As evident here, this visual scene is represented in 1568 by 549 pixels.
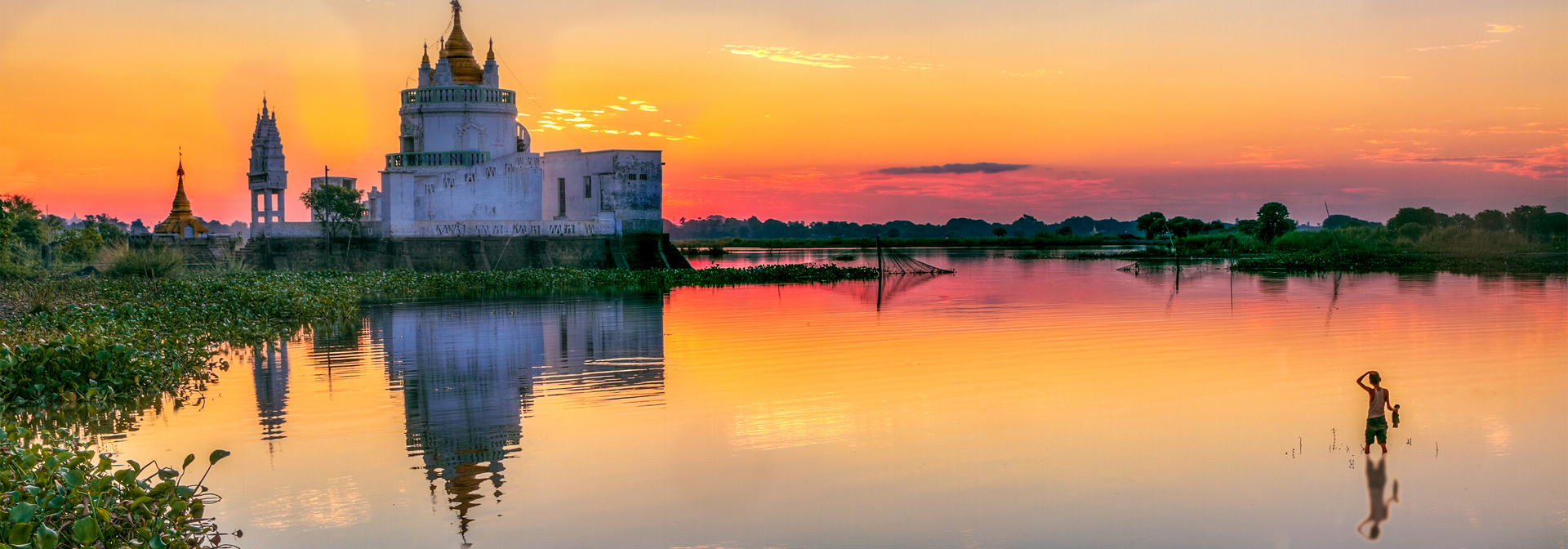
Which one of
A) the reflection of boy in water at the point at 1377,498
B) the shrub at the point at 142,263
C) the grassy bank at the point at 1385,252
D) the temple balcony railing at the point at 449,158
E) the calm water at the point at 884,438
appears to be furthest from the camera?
the grassy bank at the point at 1385,252

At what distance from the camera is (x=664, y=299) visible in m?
36.9

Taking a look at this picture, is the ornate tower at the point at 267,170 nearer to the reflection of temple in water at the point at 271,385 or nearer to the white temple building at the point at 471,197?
the white temple building at the point at 471,197

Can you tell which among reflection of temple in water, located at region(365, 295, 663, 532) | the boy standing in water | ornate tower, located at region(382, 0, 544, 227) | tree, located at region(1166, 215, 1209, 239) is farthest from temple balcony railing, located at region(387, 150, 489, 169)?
tree, located at region(1166, 215, 1209, 239)

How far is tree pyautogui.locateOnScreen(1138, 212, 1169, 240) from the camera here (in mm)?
133500

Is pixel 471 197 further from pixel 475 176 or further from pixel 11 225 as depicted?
pixel 11 225

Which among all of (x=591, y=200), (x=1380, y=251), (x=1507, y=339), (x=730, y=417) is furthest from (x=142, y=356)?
(x=1380, y=251)

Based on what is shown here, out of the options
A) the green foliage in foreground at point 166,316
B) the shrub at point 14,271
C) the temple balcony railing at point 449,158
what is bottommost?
the green foliage in foreground at point 166,316

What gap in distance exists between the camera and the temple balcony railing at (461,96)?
5209cm

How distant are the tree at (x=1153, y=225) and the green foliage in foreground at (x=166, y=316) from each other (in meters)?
99.8

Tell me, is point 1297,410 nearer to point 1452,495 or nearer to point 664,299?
point 1452,495

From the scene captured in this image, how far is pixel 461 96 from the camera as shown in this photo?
5209cm

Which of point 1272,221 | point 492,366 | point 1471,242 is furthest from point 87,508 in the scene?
point 1272,221

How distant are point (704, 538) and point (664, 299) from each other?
28.0 meters

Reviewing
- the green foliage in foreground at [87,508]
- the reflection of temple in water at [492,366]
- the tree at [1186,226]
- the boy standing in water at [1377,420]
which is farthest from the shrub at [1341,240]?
the green foliage in foreground at [87,508]
